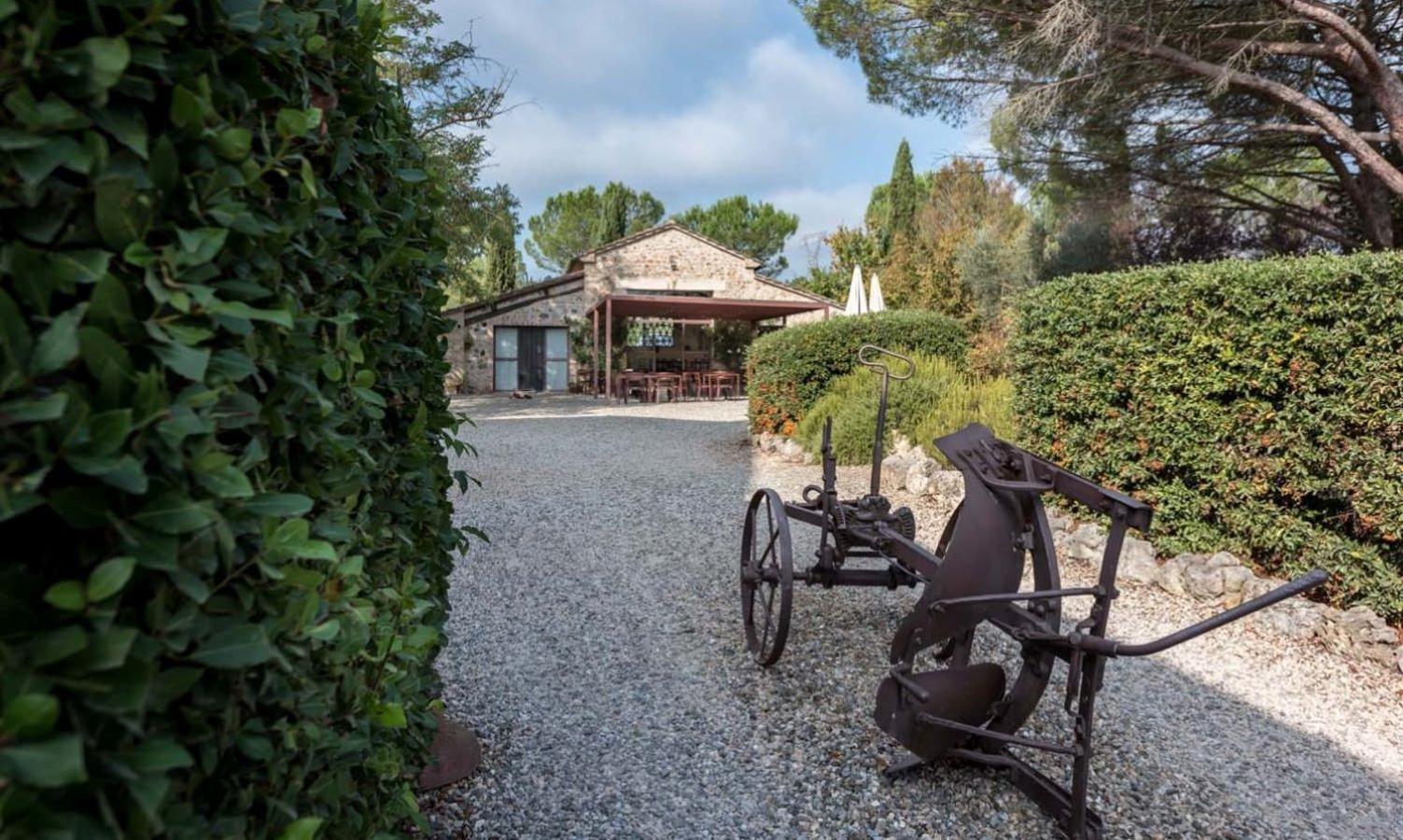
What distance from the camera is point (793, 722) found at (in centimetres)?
293

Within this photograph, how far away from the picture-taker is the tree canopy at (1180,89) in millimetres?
8250

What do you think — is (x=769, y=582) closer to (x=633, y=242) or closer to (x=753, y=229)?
(x=633, y=242)

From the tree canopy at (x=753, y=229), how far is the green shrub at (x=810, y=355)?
28899 mm

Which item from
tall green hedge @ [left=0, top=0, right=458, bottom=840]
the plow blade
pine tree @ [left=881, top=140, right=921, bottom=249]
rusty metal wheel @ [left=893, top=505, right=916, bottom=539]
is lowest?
the plow blade

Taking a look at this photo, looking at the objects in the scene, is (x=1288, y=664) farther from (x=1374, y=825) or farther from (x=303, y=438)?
(x=303, y=438)

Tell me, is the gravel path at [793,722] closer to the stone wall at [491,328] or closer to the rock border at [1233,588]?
the rock border at [1233,588]

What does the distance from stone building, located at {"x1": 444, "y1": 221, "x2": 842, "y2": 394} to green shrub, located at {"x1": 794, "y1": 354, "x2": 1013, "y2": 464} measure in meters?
11.8

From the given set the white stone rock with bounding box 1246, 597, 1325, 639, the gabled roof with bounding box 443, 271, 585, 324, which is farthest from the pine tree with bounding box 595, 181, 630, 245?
the white stone rock with bounding box 1246, 597, 1325, 639

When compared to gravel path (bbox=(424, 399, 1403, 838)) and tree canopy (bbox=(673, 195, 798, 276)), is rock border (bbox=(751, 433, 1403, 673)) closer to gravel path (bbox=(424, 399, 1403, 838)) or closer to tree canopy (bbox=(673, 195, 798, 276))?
gravel path (bbox=(424, 399, 1403, 838))

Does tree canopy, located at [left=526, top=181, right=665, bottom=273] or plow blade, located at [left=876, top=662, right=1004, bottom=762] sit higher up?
tree canopy, located at [left=526, top=181, right=665, bottom=273]

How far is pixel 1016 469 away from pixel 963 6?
8730mm

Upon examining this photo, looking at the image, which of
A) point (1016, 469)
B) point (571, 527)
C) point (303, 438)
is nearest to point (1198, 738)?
point (1016, 469)

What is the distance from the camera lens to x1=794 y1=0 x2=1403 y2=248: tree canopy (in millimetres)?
8250

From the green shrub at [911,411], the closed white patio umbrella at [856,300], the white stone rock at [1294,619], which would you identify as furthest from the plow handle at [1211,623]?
the closed white patio umbrella at [856,300]
